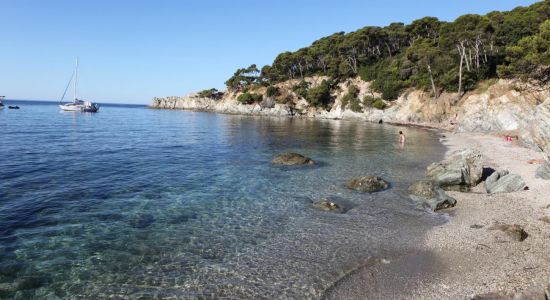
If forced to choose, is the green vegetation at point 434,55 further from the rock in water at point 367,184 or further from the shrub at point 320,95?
the rock in water at point 367,184

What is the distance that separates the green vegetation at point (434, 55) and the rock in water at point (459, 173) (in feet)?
104

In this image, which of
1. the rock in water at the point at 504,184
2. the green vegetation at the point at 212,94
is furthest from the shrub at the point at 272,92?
the rock in water at the point at 504,184

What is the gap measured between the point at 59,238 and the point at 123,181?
886 centimetres

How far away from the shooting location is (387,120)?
80.6 m

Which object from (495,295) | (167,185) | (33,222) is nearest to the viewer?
(495,295)

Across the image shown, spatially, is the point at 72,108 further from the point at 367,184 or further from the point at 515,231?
the point at 515,231

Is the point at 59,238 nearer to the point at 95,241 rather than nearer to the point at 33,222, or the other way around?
the point at 95,241

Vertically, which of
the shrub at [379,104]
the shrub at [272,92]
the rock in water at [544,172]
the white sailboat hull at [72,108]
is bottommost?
the rock in water at [544,172]

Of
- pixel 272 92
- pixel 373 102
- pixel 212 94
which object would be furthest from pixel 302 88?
pixel 212 94

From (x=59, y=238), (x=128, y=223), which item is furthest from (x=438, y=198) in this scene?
(x=59, y=238)

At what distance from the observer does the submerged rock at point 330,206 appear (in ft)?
53.4

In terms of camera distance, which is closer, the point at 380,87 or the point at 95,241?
the point at 95,241

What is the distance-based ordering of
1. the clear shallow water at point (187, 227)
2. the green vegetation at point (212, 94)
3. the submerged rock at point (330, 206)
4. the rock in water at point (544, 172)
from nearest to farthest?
the clear shallow water at point (187, 227) < the submerged rock at point (330, 206) < the rock in water at point (544, 172) < the green vegetation at point (212, 94)

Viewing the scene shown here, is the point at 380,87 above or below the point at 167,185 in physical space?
above
